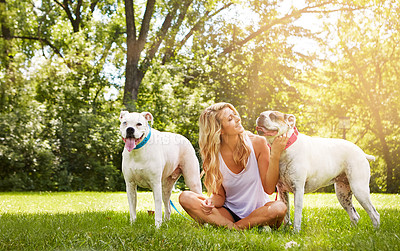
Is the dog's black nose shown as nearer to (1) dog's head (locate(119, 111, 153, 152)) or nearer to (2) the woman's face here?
(1) dog's head (locate(119, 111, 153, 152))

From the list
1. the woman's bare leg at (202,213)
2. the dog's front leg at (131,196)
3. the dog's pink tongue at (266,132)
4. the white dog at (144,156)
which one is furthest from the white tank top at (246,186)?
the dog's front leg at (131,196)

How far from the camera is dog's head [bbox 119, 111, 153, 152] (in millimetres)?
4371

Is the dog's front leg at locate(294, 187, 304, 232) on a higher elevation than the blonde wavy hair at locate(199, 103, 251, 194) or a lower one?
lower

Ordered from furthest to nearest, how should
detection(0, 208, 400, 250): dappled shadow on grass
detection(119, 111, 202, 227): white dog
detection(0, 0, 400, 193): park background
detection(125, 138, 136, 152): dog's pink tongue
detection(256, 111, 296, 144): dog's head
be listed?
detection(0, 0, 400, 193): park background
detection(119, 111, 202, 227): white dog
detection(125, 138, 136, 152): dog's pink tongue
detection(256, 111, 296, 144): dog's head
detection(0, 208, 400, 250): dappled shadow on grass

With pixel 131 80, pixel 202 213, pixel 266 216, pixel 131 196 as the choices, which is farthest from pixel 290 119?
pixel 131 80

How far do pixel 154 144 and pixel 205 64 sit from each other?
41.9 feet

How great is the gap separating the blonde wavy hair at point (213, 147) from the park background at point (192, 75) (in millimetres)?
9685

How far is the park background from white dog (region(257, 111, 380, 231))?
10.3m

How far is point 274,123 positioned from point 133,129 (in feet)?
5.37

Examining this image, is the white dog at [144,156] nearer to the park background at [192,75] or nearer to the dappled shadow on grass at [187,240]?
the dappled shadow on grass at [187,240]

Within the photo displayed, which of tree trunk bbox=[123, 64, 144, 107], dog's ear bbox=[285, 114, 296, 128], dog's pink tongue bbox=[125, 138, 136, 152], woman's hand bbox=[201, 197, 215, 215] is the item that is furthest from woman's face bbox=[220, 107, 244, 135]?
tree trunk bbox=[123, 64, 144, 107]

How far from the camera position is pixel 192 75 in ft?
57.9

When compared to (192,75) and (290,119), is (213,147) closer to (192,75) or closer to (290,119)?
(290,119)

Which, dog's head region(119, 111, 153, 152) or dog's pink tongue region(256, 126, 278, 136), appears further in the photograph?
dog's head region(119, 111, 153, 152)
